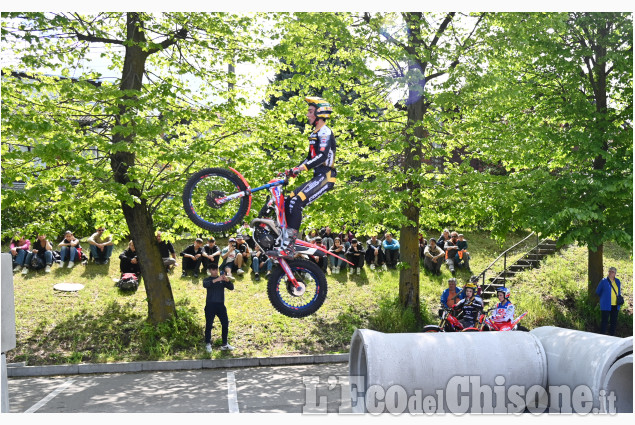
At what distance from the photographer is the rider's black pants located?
26.9 ft

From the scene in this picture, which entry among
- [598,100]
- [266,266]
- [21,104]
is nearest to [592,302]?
[598,100]

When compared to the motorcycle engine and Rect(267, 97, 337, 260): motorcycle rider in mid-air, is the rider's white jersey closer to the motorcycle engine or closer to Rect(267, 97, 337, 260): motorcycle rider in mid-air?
Rect(267, 97, 337, 260): motorcycle rider in mid-air

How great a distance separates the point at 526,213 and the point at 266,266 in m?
5.93

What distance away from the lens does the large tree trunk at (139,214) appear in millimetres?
11758

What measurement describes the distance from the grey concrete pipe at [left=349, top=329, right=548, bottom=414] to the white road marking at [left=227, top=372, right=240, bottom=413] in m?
2.06

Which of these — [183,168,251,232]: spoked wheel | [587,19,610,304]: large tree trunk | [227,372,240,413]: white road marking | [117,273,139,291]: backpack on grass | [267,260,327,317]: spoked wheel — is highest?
[587,19,610,304]: large tree trunk

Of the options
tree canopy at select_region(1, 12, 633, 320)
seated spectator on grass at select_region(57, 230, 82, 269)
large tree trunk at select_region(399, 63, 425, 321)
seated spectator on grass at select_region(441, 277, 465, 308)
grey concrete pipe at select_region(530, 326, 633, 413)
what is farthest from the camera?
seated spectator on grass at select_region(57, 230, 82, 269)

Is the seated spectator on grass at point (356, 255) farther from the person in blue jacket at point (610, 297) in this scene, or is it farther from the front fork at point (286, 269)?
the front fork at point (286, 269)

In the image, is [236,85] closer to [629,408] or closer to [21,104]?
[21,104]

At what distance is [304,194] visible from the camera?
26.9 feet

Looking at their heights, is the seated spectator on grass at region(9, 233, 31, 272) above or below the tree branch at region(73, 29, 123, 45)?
below

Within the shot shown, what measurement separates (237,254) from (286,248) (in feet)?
22.3

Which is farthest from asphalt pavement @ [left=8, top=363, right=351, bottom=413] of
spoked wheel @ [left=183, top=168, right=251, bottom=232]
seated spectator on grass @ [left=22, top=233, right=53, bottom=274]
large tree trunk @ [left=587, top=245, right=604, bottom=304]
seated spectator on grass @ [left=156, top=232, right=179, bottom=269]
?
large tree trunk @ [left=587, top=245, right=604, bottom=304]

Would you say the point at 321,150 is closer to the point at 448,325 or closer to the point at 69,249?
the point at 448,325
